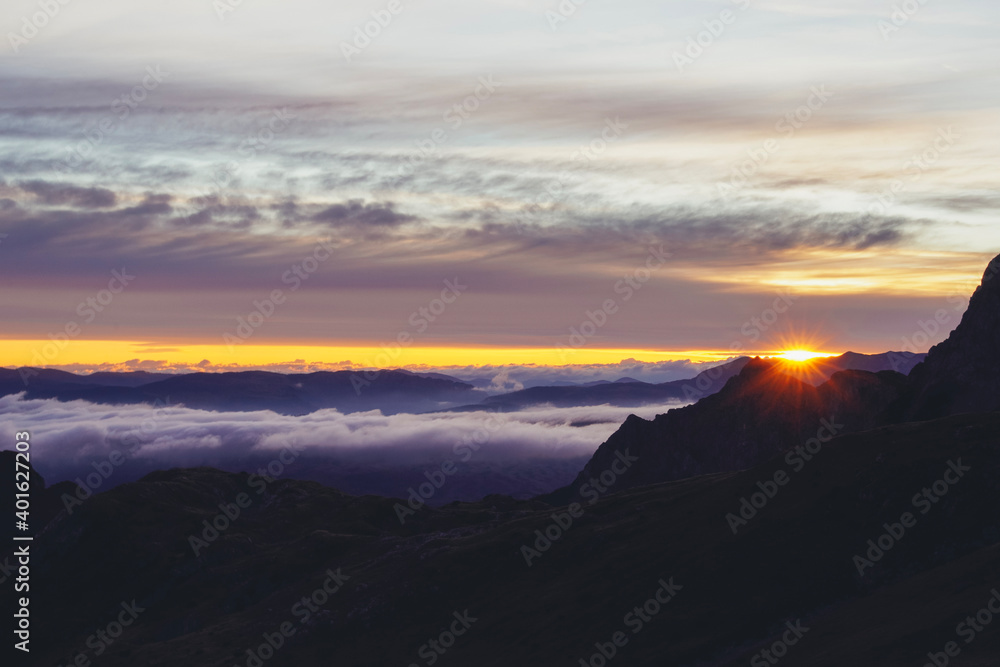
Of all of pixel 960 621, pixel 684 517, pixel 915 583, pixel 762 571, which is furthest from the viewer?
pixel 684 517

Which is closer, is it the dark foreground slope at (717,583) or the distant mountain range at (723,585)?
the distant mountain range at (723,585)

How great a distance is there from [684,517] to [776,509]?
20.8 meters

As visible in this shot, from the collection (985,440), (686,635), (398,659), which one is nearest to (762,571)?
(686,635)

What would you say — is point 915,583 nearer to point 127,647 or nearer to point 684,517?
point 684,517

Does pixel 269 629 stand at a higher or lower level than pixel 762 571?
lower

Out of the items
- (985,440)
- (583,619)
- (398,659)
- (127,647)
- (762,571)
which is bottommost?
(127,647)

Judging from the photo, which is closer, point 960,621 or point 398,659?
point 960,621

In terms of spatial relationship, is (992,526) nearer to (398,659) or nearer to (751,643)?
(751,643)

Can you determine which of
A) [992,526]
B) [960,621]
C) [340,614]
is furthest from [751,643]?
[340,614]

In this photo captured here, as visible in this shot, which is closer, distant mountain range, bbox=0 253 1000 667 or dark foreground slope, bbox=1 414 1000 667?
distant mountain range, bbox=0 253 1000 667

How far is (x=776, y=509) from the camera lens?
538 feet

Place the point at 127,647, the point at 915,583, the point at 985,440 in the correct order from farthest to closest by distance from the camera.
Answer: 1. the point at 127,647
2. the point at 985,440
3. the point at 915,583

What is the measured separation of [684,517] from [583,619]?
3573 cm

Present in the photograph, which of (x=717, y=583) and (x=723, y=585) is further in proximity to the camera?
(x=717, y=583)
